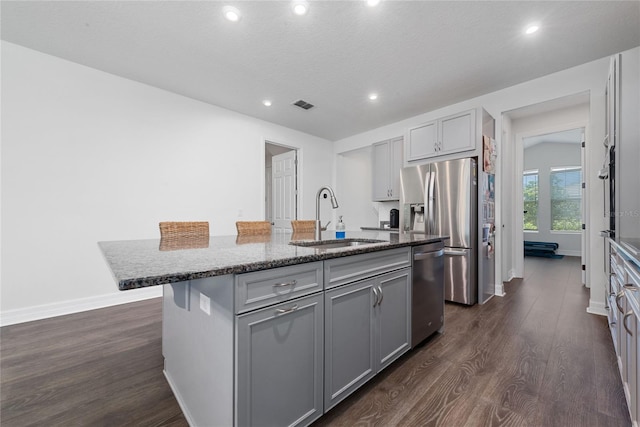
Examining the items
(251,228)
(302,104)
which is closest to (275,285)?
(251,228)

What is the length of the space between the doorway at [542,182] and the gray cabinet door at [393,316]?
3083mm

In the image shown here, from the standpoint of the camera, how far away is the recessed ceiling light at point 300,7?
6.57 ft

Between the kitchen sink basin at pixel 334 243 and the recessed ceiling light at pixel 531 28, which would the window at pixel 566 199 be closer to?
the recessed ceiling light at pixel 531 28

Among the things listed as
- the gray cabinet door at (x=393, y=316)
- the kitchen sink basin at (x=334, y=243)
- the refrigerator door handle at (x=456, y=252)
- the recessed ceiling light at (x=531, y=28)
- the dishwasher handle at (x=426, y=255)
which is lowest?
the gray cabinet door at (x=393, y=316)

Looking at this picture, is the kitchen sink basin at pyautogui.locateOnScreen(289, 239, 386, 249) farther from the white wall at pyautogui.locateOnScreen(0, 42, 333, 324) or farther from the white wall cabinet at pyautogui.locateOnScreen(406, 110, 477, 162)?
the white wall at pyautogui.locateOnScreen(0, 42, 333, 324)

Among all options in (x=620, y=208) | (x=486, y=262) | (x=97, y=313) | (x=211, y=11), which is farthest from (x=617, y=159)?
(x=97, y=313)

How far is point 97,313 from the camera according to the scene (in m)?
2.82

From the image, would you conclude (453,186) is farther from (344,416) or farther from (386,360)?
(344,416)

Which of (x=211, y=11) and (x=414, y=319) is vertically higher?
(x=211, y=11)

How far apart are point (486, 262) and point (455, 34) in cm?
256

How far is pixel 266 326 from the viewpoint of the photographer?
1048 mm

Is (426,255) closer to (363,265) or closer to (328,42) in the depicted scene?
(363,265)

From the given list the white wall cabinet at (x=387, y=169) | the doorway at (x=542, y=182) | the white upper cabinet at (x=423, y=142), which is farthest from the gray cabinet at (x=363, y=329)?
the doorway at (x=542, y=182)

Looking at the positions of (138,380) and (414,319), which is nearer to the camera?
(138,380)
